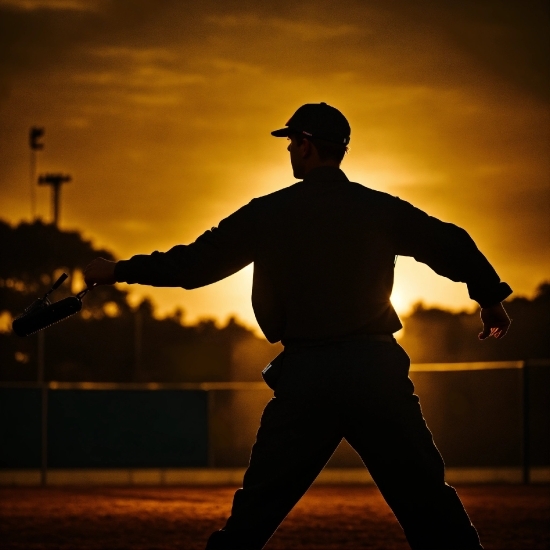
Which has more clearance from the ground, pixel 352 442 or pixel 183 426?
pixel 352 442

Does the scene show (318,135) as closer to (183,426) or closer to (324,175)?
(324,175)

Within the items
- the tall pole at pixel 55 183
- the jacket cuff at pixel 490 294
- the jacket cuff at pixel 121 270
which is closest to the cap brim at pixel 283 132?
the jacket cuff at pixel 121 270

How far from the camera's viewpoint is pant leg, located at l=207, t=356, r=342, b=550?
4.59 meters

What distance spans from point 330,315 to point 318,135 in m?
0.69

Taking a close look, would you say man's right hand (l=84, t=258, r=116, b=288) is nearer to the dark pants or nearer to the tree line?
the dark pants

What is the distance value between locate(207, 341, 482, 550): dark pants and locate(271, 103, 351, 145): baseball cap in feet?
2.60

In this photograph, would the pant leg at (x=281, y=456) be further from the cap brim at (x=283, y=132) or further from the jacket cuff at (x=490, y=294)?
the cap brim at (x=283, y=132)

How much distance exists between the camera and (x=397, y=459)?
178 inches

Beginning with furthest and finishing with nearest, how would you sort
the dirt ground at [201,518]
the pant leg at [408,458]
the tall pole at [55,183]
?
the tall pole at [55,183], the dirt ground at [201,518], the pant leg at [408,458]

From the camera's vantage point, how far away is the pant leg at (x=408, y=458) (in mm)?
4516

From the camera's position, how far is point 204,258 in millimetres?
4746

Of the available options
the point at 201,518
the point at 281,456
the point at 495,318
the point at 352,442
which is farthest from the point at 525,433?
the point at 281,456

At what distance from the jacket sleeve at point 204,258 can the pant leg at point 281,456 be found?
1.51 ft

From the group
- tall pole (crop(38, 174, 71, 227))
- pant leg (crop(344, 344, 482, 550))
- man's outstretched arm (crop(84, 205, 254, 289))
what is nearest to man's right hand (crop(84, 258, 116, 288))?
man's outstretched arm (crop(84, 205, 254, 289))
